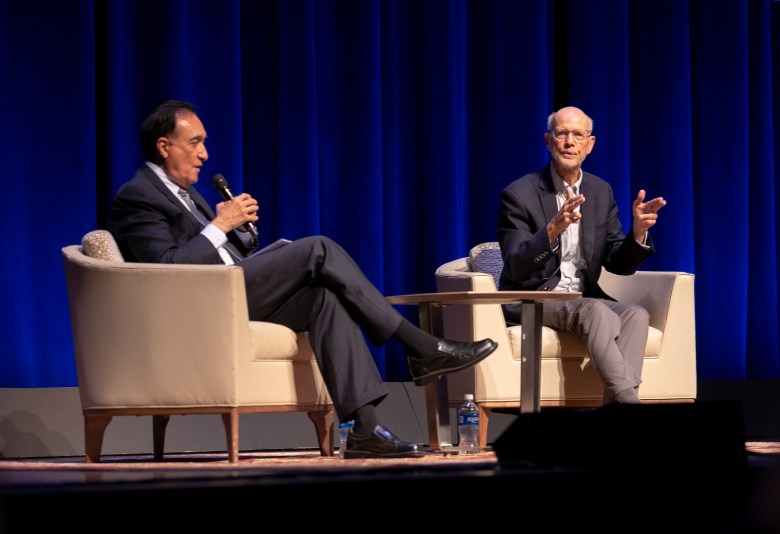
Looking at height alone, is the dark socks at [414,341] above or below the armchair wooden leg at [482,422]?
above

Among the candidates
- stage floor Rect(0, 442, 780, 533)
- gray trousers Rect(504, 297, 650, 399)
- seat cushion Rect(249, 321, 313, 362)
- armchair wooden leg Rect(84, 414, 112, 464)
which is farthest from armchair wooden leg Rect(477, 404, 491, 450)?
stage floor Rect(0, 442, 780, 533)

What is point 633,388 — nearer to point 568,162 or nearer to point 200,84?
point 568,162

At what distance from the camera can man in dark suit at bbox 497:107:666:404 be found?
3523 mm

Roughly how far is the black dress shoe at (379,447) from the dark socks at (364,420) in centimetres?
2

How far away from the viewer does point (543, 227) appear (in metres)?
3.67

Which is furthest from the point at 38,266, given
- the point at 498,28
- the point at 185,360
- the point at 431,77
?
the point at 498,28

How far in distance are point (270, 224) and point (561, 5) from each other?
77.1 inches

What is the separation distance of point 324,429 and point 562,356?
852 millimetres

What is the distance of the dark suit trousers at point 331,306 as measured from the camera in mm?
2984

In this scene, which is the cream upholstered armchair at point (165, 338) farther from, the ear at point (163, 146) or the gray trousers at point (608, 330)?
the gray trousers at point (608, 330)

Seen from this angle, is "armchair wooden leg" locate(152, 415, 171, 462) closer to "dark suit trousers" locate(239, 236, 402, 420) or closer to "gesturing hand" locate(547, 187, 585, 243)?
"dark suit trousers" locate(239, 236, 402, 420)

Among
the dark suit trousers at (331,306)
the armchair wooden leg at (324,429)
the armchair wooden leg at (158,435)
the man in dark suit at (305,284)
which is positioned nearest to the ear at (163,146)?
the man in dark suit at (305,284)

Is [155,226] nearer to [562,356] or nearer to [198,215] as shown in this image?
[198,215]

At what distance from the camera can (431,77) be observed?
15.9 feet
